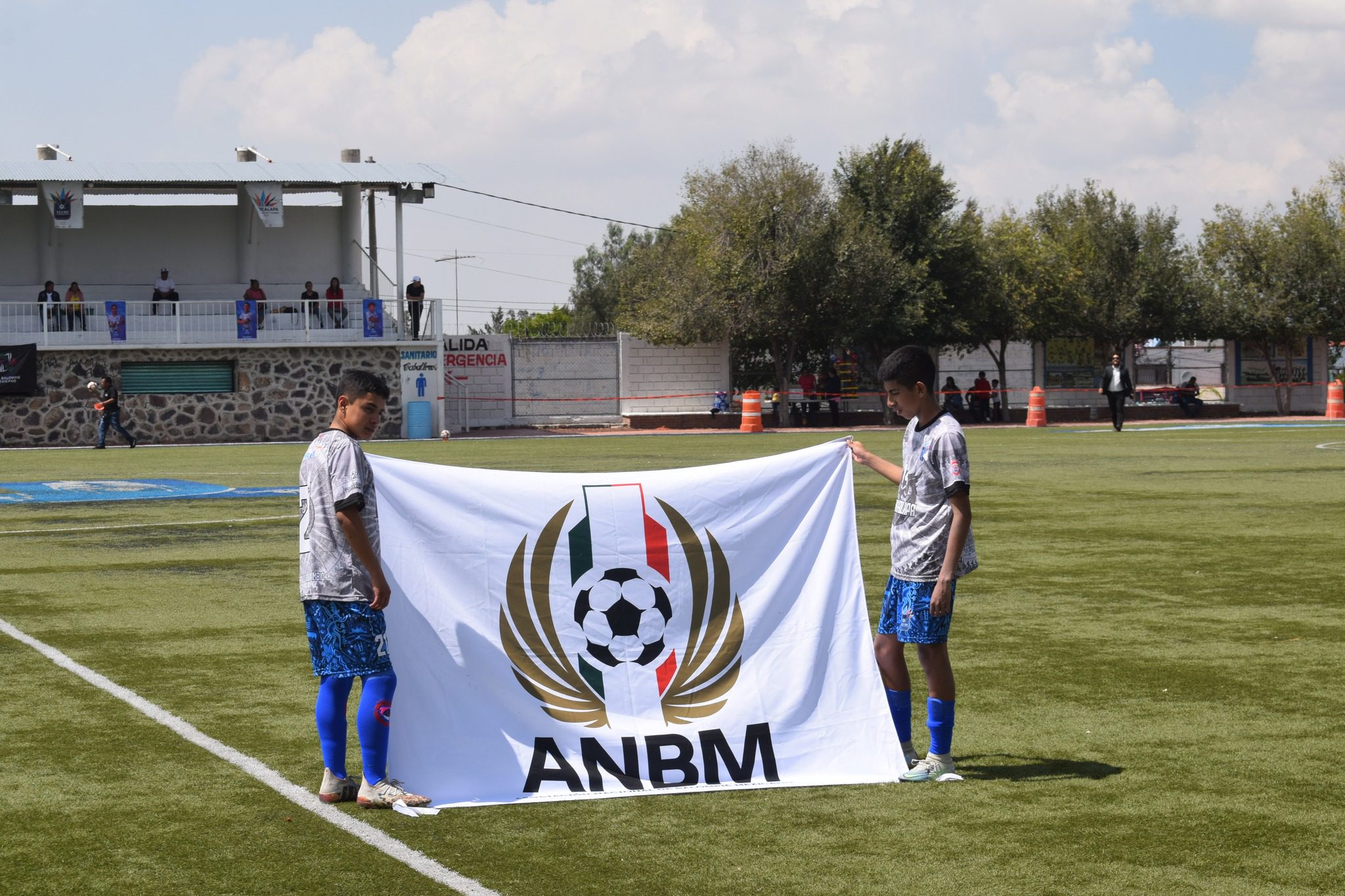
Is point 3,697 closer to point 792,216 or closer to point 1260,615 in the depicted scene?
point 1260,615

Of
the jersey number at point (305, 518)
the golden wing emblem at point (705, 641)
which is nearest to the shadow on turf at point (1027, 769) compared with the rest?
the golden wing emblem at point (705, 641)

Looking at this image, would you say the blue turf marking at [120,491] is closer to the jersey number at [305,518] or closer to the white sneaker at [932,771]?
the jersey number at [305,518]

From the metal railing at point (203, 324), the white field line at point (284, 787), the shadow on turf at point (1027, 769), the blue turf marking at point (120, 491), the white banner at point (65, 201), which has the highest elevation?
the white banner at point (65, 201)

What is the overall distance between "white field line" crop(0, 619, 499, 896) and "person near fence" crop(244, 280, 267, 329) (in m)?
31.1

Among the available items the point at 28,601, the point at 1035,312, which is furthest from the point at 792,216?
the point at 28,601

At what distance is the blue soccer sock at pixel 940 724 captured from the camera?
6.05 m

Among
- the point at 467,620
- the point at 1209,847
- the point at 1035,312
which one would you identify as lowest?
the point at 1209,847

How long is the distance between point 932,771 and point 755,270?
4071 centimetres

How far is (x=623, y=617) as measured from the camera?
6.35 metres

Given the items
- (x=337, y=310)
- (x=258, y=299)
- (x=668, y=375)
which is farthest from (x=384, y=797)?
(x=668, y=375)

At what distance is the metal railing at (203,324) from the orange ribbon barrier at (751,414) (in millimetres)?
8365

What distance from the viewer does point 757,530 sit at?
6551 millimetres

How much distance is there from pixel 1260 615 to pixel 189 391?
33.5m

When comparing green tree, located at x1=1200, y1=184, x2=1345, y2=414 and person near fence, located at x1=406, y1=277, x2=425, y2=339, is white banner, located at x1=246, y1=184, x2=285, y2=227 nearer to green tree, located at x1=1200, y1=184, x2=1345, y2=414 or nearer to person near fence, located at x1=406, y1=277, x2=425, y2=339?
person near fence, located at x1=406, y1=277, x2=425, y2=339
